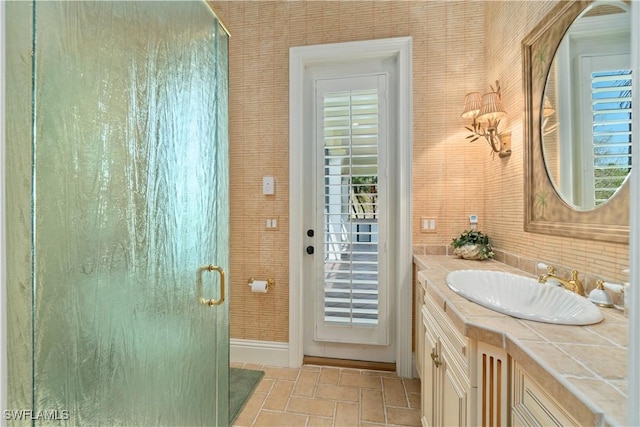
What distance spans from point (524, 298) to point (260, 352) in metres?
1.83

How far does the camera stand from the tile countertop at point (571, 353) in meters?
0.49

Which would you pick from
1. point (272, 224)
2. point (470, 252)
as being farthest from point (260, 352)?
point (470, 252)

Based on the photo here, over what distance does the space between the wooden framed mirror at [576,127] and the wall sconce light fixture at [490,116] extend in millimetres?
194

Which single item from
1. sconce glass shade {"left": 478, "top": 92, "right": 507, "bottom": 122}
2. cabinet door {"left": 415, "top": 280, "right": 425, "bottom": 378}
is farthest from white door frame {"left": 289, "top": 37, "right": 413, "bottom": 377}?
sconce glass shade {"left": 478, "top": 92, "right": 507, "bottom": 122}

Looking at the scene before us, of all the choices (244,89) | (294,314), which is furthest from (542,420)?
(244,89)

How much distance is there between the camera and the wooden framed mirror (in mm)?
1000

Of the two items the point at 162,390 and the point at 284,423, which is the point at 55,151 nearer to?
the point at 162,390

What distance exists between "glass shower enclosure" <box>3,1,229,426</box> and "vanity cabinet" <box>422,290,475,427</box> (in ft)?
2.80

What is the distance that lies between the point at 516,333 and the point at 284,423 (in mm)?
1424

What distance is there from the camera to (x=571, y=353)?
0.64 m

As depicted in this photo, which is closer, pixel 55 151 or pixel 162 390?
pixel 55 151

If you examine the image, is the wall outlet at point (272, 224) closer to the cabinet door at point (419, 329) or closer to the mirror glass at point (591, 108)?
the cabinet door at point (419, 329)

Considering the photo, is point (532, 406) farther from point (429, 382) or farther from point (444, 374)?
point (429, 382)

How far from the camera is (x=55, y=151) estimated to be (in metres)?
0.60
